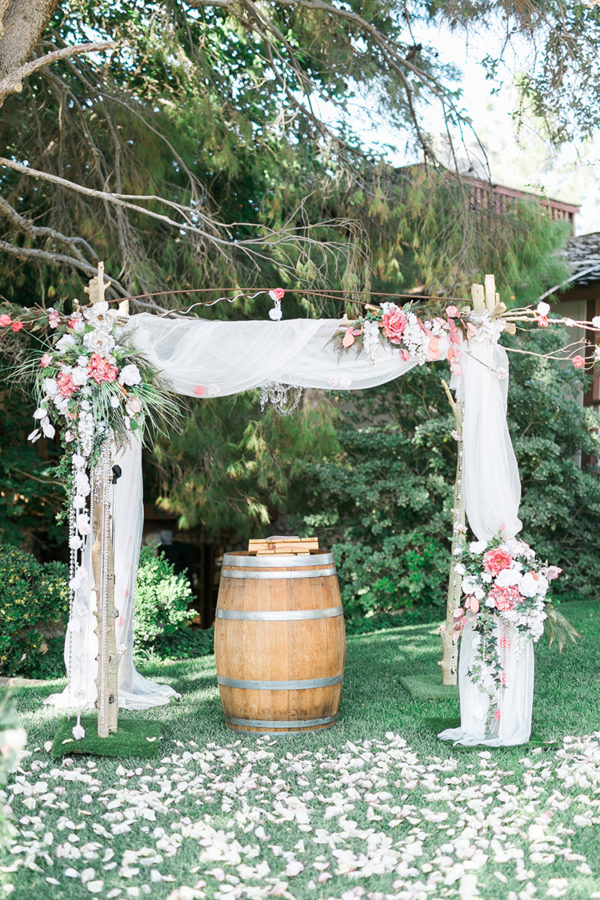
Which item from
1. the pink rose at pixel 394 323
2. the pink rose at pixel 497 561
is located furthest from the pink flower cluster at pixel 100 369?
the pink rose at pixel 497 561

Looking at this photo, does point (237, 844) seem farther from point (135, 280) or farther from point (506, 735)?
point (135, 280)

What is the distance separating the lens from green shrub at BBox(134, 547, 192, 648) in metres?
7.73

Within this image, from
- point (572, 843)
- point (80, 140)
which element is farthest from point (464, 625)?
point (80, 140)

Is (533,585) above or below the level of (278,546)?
below

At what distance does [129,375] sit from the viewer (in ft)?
14.5

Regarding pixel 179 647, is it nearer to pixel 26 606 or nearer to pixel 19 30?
pixel 26 606

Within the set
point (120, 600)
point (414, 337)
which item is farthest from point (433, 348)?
point (120, 600)

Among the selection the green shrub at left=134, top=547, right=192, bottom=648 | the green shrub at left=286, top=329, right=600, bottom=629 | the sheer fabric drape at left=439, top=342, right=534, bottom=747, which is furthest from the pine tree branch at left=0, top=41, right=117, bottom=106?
the green shrub at left=286, top=329, right=600, bottom=629

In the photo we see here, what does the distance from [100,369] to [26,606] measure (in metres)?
3.27

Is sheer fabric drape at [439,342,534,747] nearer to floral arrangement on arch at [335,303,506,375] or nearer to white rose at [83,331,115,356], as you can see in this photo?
floral arrangement on arch at [335,303,506,375]

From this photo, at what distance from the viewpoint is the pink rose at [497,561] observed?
456 centimetres

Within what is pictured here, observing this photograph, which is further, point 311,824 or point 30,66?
point 30,66

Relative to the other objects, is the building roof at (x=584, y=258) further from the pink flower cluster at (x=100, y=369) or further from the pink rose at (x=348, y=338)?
the pink flower cluster at (x=100, y=369)

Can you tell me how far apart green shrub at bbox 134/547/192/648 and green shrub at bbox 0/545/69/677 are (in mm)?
620
